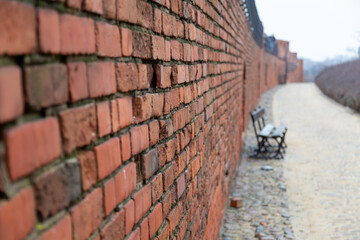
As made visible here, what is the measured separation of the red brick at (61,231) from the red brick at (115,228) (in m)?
0.19

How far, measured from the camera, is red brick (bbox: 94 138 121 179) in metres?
1.02

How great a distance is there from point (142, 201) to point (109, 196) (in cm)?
29

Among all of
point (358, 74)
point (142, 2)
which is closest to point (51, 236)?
point (142, 2)

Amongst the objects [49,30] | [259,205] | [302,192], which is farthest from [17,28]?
[302,192]

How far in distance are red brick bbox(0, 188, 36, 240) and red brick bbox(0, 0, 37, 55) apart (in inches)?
10.9

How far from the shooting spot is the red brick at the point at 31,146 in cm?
67

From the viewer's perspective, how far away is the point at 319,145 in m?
9.42

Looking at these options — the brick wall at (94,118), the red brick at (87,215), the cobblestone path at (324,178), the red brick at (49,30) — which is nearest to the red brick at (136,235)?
the brick wall at (94,118)

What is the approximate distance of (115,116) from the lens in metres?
1.13

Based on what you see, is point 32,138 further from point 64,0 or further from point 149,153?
point 149,153

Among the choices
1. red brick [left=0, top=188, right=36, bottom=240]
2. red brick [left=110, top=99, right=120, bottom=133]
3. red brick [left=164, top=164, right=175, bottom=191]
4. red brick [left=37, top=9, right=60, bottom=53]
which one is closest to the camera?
red brick [left=0, top=188, right=36, bottom=240]

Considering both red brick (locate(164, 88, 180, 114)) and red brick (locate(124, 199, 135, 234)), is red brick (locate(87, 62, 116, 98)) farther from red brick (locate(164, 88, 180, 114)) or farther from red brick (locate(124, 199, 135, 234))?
red brick (locate(164, 88, 180, 114))

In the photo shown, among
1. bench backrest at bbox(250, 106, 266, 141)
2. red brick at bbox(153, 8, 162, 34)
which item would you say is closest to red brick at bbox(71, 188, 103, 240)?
red brick at bbox(153, 8, 162, 34)

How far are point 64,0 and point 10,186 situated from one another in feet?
1.45
